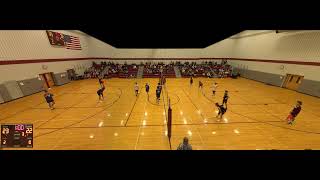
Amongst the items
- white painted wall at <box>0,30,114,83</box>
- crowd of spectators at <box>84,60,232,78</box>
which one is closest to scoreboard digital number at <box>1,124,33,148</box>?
white painted wall at <box>0,30,114,83</box>

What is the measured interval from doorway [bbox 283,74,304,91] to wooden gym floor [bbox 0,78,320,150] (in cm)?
378

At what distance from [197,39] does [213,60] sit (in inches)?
1451

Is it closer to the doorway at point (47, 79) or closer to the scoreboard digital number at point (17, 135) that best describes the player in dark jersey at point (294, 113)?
the scoreboard digital number at point (17, 135)

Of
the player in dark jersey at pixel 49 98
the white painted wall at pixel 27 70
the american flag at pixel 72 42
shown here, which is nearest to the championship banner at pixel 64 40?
the american flag at pixel 72 42

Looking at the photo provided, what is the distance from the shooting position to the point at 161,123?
36.3ft

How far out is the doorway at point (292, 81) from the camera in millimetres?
20391

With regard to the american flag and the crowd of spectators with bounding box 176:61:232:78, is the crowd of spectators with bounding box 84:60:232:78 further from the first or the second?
the american flag

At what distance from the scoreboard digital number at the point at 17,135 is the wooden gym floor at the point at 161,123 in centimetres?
333

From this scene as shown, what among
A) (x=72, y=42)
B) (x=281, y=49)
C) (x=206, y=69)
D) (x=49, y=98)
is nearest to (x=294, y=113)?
(x=281, y=49)

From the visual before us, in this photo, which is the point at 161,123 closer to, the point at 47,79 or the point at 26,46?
the point at 26,46

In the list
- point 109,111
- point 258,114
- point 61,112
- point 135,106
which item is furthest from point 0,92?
point 258,114

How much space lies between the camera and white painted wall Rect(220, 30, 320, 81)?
18578 mm

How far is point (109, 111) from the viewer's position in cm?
1352

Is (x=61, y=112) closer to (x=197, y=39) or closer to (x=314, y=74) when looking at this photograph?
(x=197, y=39)
